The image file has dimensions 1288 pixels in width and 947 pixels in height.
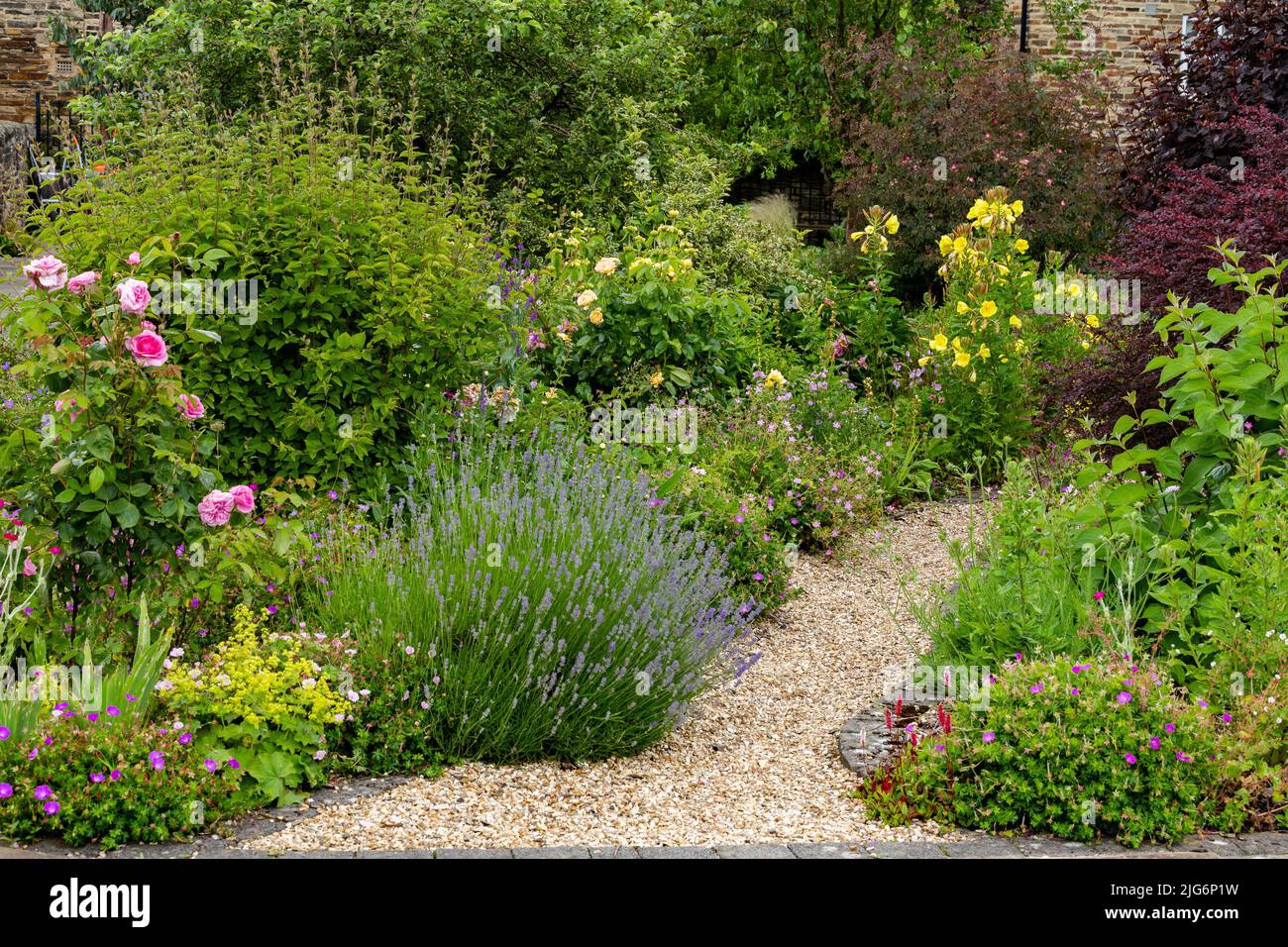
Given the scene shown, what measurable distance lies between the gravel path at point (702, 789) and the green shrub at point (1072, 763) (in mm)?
180

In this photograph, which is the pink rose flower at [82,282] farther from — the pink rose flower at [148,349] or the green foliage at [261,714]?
the green foliage at [261,714]

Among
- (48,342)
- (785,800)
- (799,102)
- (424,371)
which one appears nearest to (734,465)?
(424,371)

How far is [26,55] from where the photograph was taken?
1955 centimetres

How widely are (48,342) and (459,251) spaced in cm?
233

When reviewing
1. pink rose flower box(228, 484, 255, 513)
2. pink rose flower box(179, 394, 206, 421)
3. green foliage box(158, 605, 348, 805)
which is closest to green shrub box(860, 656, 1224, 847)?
green foliage box(158, 605, 348, 805)

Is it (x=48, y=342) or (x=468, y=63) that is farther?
(x=468, y=63)

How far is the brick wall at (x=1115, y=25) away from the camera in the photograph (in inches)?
621

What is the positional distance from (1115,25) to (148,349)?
15.0 m

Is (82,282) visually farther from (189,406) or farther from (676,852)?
(676,852)

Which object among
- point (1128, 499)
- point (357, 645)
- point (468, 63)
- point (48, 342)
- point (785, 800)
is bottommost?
point (785, 800)
